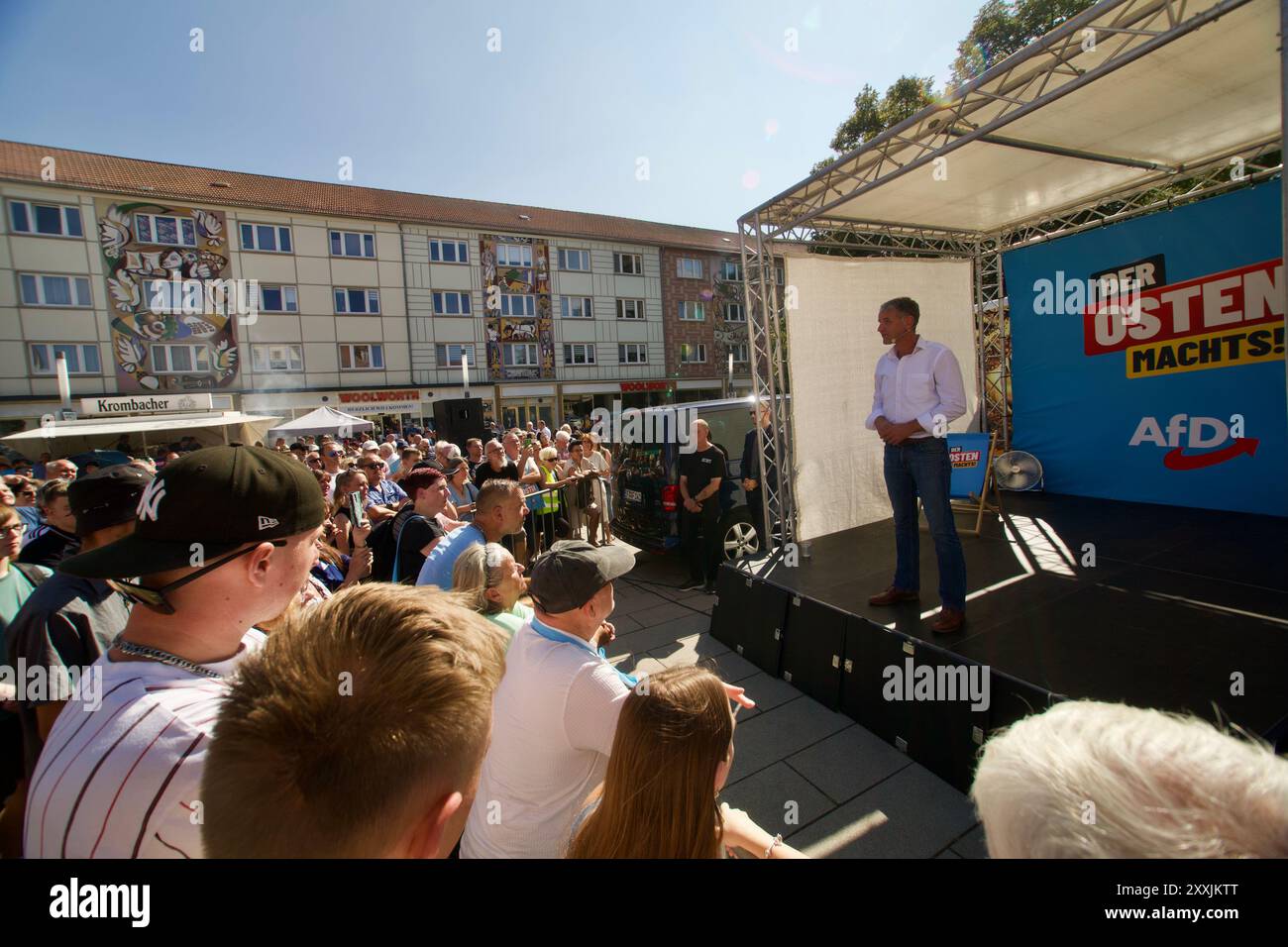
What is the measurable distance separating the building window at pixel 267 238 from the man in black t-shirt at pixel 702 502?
27.0 meters

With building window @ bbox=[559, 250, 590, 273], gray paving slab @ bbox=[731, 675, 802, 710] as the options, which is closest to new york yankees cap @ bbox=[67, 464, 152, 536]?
gray paving slab @ bbox=[731, 675, 802, 710]

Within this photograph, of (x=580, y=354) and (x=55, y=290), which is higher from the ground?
(x=55, y=290)

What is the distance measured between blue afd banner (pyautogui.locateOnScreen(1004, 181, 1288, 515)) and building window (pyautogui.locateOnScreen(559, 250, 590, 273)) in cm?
→ 2643

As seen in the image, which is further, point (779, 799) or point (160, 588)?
point (779, 799)

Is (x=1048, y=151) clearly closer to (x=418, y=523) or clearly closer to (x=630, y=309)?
(x=418, y=523)

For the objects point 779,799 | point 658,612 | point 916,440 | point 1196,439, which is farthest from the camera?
point 1196,439

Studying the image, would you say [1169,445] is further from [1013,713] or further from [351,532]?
[351,532]

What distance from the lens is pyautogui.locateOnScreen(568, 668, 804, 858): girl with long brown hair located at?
129 centimetres

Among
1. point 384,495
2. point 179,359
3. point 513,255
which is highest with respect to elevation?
point 513,255

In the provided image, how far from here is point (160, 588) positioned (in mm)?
1126

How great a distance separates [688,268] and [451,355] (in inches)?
616

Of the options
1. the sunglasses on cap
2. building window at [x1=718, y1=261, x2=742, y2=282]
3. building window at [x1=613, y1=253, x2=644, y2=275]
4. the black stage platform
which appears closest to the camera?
the sunglasses on cap

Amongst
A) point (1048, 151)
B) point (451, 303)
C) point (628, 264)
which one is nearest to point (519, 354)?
point (451, 303)

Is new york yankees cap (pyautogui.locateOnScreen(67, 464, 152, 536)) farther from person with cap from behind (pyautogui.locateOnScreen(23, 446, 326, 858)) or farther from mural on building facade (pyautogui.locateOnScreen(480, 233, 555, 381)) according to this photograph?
mural on building facade (pyautogui.locateOnScreen(480, 233, 555, 381))
